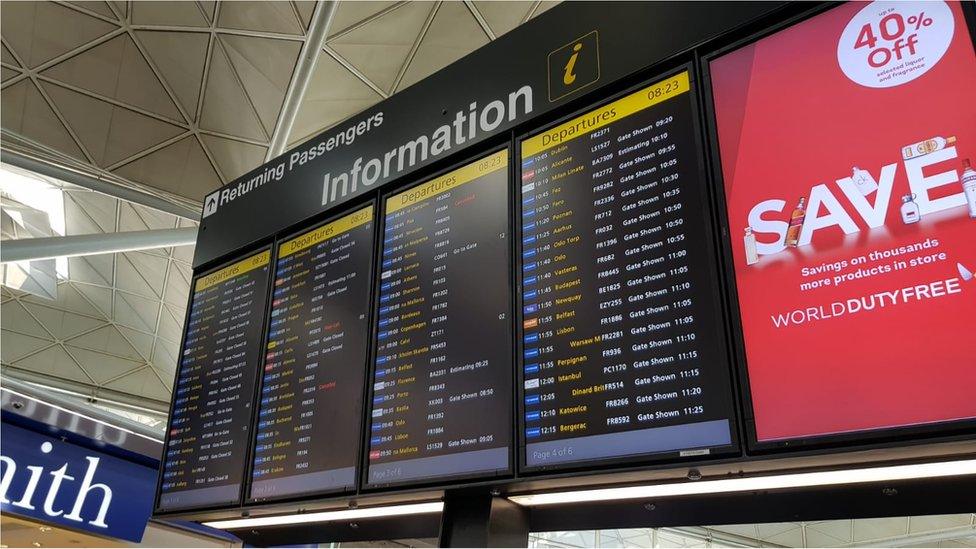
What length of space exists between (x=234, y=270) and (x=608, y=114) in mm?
2825

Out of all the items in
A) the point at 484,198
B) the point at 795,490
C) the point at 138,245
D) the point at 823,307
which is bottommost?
the point at 795,490

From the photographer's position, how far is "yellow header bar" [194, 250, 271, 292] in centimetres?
454

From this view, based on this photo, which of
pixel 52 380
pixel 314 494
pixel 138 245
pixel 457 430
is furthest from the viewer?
pixel 52 380

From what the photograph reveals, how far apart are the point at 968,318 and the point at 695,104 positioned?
1236mm

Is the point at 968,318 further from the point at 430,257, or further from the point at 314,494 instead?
the point at 314,494

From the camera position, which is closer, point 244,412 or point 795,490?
point 795,490

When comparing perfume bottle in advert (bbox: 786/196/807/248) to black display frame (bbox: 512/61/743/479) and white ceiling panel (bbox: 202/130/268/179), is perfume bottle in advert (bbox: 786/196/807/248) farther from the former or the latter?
white ceiling panel (bbox: 202/130/268/179)

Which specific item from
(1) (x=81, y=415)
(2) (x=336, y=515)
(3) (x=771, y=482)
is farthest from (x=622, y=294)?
(1) (x=81, y=415)

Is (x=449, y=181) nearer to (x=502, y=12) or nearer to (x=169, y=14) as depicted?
(x=502, y=12)

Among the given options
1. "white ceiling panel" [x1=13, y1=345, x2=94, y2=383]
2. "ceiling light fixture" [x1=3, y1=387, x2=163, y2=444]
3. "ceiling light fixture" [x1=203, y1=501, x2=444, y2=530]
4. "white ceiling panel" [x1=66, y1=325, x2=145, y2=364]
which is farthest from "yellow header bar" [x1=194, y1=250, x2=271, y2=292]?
"white ceiling panel" [x1=13, y1=345, x2=94, y2=383]

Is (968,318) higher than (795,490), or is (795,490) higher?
(968,318)

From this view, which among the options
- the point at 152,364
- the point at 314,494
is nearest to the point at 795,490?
the point at 314,494

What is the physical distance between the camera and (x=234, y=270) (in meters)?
4.70

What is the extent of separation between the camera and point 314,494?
3.35 m
